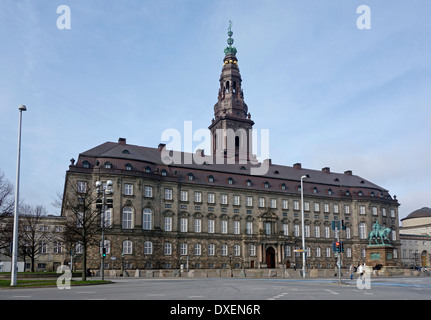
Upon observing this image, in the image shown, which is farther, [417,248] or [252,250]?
[417,248]

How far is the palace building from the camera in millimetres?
73312

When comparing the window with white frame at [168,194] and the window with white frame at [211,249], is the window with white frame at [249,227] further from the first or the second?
the window with white frame at [168,194]

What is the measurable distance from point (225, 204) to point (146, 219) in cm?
1616

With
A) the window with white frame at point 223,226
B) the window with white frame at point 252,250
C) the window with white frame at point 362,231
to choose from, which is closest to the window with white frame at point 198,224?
the window with white frame at point 223,226

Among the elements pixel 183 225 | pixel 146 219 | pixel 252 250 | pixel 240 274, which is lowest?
pixel 240 274

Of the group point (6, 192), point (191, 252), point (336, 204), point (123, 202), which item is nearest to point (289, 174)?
point (336, 204)

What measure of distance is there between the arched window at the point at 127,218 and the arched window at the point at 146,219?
2.45m

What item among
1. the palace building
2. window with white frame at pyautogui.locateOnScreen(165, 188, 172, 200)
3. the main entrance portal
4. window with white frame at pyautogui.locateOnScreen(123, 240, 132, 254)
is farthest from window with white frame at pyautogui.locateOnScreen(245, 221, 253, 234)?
window with white frame at pyautogui.locateOnScreen(123, 240, 132, 254)

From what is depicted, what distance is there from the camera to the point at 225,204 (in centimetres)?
8569

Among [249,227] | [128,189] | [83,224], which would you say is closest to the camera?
[83,224]

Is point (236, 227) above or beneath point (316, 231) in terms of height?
above

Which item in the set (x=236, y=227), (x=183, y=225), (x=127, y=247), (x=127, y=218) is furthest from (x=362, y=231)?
(x=127, y=247)

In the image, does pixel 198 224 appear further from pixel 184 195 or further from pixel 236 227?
pixel 236 227
